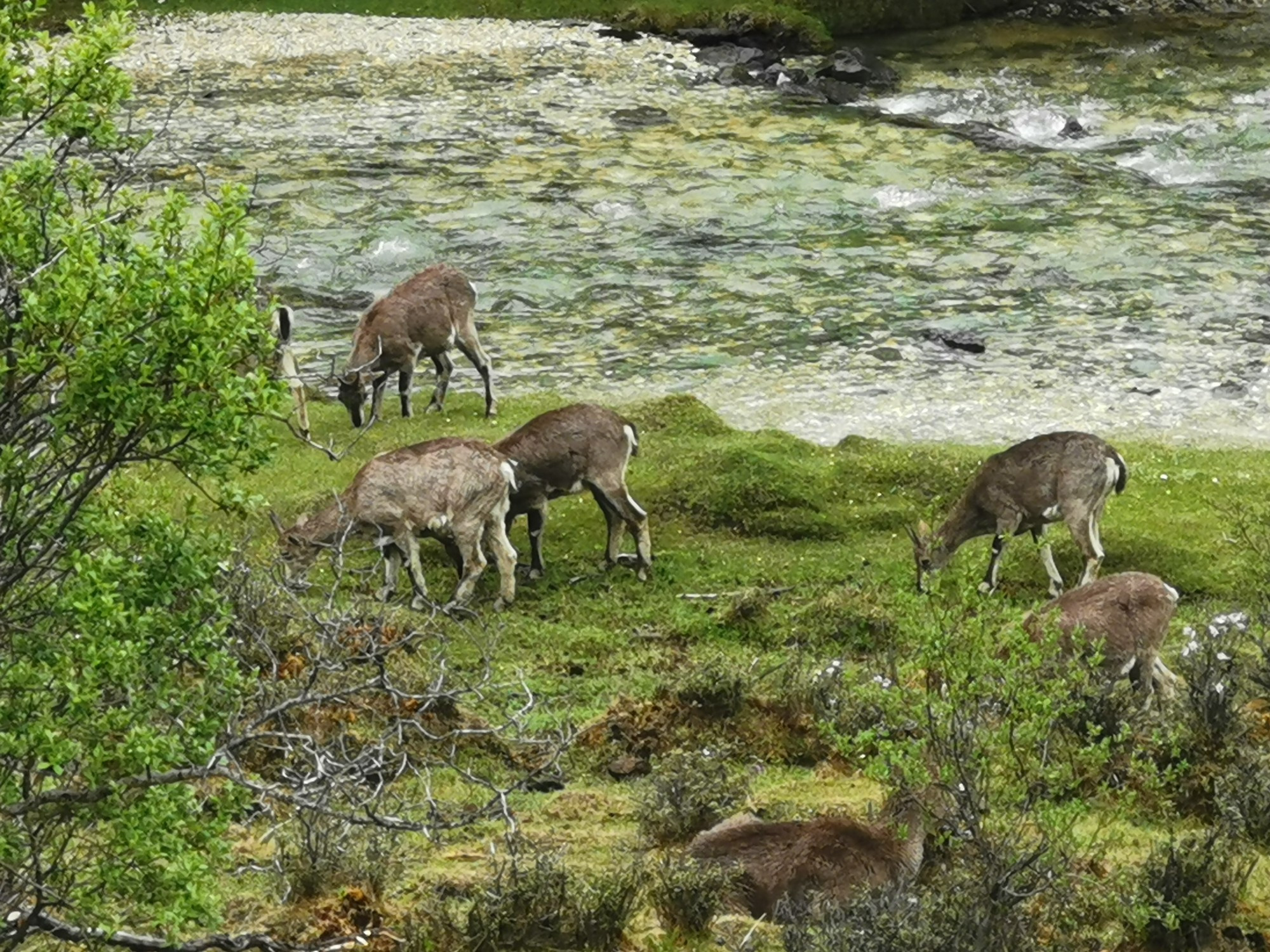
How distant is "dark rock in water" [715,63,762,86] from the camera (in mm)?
41562

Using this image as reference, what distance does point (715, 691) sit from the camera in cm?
1405

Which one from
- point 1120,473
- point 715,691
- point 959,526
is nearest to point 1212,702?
point 715,691

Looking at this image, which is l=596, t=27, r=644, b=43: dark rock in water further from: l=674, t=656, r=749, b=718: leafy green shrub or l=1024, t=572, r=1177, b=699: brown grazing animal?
l=674, t=656, r=749, b=718: leafy green shrub

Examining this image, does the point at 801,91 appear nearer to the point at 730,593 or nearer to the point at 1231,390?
the point at 1231,390

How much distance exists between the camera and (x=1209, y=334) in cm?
2739

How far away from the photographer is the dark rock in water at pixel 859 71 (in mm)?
41469

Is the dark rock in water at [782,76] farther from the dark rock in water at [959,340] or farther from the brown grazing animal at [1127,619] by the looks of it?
the brown grazing animal at [1127,619]

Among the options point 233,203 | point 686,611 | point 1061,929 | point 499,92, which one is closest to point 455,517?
point 686,611

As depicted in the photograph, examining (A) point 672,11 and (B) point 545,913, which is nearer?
(B) point 545,913

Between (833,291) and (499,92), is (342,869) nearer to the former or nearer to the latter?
(833,291)

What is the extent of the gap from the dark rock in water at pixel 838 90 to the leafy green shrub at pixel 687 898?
102ft

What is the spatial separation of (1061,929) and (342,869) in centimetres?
397

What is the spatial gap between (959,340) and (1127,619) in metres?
13.5

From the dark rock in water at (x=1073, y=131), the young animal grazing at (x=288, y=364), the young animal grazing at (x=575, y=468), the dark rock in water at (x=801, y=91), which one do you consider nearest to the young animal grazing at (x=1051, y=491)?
the young animal grazing at (x=575, y=468)
